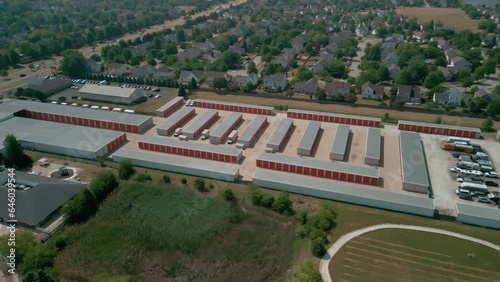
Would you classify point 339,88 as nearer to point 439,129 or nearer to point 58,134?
point 439,129

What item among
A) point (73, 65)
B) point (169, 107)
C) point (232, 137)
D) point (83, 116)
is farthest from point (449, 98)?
point (73, 65)

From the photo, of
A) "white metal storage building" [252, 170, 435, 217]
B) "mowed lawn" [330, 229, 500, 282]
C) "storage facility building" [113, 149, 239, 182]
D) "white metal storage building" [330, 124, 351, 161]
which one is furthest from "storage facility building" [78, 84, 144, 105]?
"mowed lawn" [330, 229, 500, 282]

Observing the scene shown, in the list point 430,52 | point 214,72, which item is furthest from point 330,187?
point 430,52

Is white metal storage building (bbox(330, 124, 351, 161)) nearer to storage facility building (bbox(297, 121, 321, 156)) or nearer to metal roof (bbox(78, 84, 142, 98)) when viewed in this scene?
storage facility building (bbox(297, 121, 321, 156))

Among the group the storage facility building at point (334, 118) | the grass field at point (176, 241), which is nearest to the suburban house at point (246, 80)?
the storage facility building at point (334, 118)

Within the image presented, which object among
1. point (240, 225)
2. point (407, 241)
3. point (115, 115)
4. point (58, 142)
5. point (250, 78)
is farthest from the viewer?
point (250, 78)

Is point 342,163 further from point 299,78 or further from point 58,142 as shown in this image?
point 58,142
